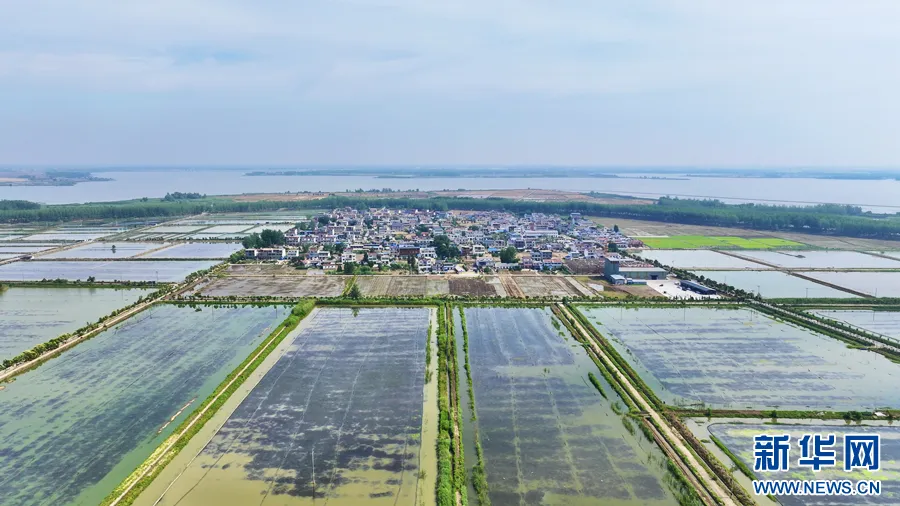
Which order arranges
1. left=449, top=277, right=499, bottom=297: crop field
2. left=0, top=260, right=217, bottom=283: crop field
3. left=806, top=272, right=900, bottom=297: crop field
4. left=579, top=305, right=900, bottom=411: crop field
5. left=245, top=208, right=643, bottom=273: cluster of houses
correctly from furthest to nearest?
1. left=245, top=208, right=643, bottom=273: cluster of houses
2. left=0, top=260, right=217, bottom=283: crop field
3. left=806, top=272, right=900, bottom=297: crop field
4. left=449, top=277, right=499, bottom=297: crop field
5. left=579, top=305, right=900, bottom=411: crop field

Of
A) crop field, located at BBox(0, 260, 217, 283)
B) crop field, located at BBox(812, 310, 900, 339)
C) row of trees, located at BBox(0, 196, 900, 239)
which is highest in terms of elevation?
row of trees, located at BBox(0, 196, 900, 239)

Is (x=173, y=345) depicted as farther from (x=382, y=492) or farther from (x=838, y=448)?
(x=838, y=448)

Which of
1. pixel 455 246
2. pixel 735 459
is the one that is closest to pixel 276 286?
pixel 455 246

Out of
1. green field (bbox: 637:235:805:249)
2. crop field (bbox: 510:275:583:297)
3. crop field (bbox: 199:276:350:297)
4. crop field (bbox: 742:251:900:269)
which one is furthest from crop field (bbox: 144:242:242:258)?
crop field (bbox: 742:251:900:269)

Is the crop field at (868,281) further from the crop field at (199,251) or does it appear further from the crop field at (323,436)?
the crop field at (199,251)

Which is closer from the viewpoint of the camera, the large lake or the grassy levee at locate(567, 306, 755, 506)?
the grassy levee at locate(567, 306, 755, 506)

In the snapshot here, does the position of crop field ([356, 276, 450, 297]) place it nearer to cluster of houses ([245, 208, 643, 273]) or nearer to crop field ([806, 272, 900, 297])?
cluster of houses ([245, 208, 643, 273])

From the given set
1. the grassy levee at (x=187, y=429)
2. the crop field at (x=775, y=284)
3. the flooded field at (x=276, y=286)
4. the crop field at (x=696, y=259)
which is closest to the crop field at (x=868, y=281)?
the crop field at (x=775, y=284)
